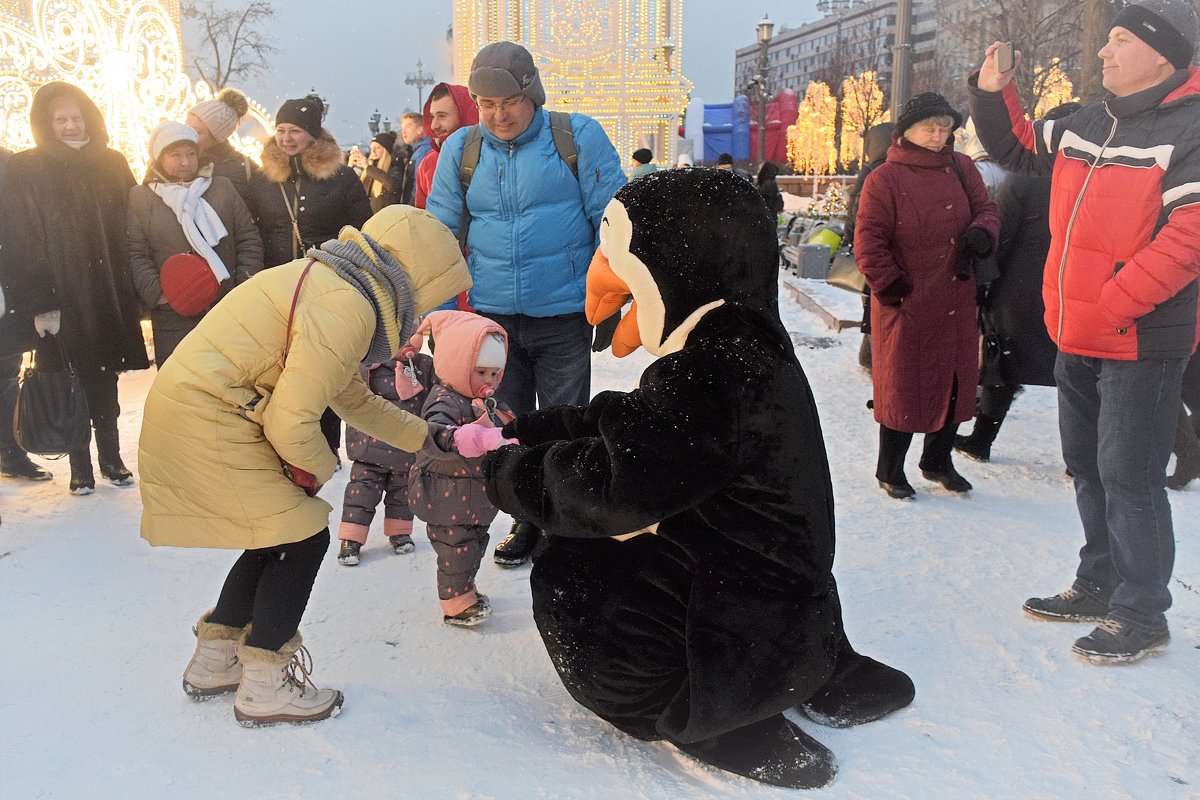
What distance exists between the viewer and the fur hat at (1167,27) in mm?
2637

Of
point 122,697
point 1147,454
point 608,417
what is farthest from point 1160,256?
point 122,697

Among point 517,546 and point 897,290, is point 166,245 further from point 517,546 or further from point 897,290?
point 897,290

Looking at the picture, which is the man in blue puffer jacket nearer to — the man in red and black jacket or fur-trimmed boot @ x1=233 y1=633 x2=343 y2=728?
fur-trimmed boot @ x1=233 y1=633 x2=343 y2=728

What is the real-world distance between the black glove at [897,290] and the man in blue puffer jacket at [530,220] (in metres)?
1.40

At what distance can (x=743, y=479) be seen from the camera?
2139mm

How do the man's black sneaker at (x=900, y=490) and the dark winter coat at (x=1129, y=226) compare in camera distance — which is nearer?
the dark winter coat at (x=1129, y=226)

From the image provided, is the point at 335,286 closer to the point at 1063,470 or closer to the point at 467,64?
the point at 1063,470

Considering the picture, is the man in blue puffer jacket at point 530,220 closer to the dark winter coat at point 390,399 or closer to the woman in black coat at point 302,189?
the dark winter coat at point 390,399

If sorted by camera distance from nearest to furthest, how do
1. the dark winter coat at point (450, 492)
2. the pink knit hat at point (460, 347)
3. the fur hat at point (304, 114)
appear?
the dark winter coat at point (450, 492)
the pink knit hat at point (460, 347)
the fur hat at point (304, 114)

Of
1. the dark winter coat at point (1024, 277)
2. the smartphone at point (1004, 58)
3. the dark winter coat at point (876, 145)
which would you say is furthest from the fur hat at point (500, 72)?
the dark winter coat at point (876, 145)

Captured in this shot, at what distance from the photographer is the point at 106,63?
6262 mm

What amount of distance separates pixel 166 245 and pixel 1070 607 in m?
4.26

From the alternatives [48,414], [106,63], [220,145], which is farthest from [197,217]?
[106,63]

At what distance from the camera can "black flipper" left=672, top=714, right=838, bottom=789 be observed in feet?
7.14
